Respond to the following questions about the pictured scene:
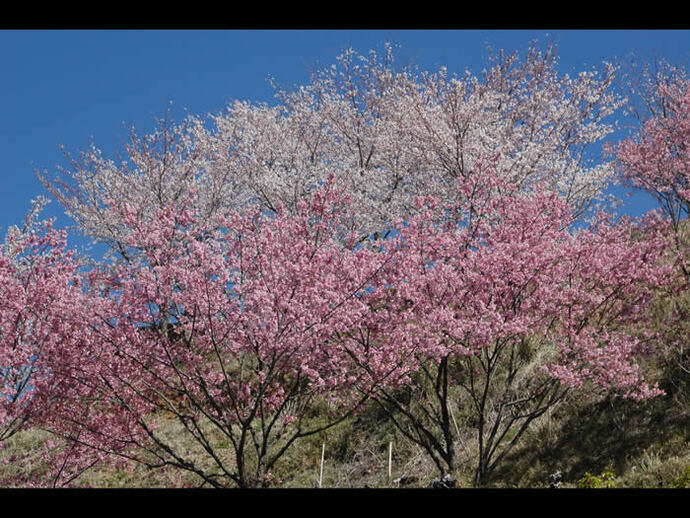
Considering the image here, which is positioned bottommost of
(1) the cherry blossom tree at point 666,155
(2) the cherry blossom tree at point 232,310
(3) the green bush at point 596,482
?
(3) the green bush at point 596,482

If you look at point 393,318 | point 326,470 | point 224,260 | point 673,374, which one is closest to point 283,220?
point 224,260

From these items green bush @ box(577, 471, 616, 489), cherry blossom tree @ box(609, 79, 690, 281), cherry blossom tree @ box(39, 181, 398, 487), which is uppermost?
cherry blossom tree @ box(609, 79, 690, 281)

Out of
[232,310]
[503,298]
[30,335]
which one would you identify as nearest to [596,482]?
[503,298]

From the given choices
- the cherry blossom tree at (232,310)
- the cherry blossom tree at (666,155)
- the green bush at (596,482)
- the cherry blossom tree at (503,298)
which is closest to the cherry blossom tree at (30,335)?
the cherry blossom tree at (232,310)

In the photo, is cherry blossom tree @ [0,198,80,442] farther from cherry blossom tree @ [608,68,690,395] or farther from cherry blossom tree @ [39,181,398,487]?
cherry blossom tree @ [608,68,690,395]

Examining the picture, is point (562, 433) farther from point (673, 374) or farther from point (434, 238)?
point (434, 238)

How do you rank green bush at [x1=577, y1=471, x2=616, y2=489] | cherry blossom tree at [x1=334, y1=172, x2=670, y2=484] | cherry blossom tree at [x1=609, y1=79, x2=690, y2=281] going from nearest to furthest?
green bush at [x1=577, y1=471, x2=616, y2=489] < cherry blossom tree at [x1=334, y1=172, x2=670, y2=484] < cherry blossom tree at [x1=609, y1=79, x2=690, y2=281]

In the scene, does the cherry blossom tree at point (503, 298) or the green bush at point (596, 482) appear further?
the cherry blossom tree at point (503, 298)

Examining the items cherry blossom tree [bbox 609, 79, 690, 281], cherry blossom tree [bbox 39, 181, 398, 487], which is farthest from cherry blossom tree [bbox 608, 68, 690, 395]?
cherry blossom tree [bbox 39, 181, 398, 487]

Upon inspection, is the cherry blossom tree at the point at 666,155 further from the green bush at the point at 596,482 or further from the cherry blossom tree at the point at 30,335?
the cherry blossom tree at the point at 30,335

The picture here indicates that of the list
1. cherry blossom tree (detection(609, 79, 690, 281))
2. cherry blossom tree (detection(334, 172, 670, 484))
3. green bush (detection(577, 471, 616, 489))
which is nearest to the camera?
green bush (detection(577, 471, 616, 489))

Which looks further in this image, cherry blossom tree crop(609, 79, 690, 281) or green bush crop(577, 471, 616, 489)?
cherry blossom tree crop(609, 79, 690, 281)

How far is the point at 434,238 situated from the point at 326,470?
233 inches

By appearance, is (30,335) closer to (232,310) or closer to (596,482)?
(232,310)
